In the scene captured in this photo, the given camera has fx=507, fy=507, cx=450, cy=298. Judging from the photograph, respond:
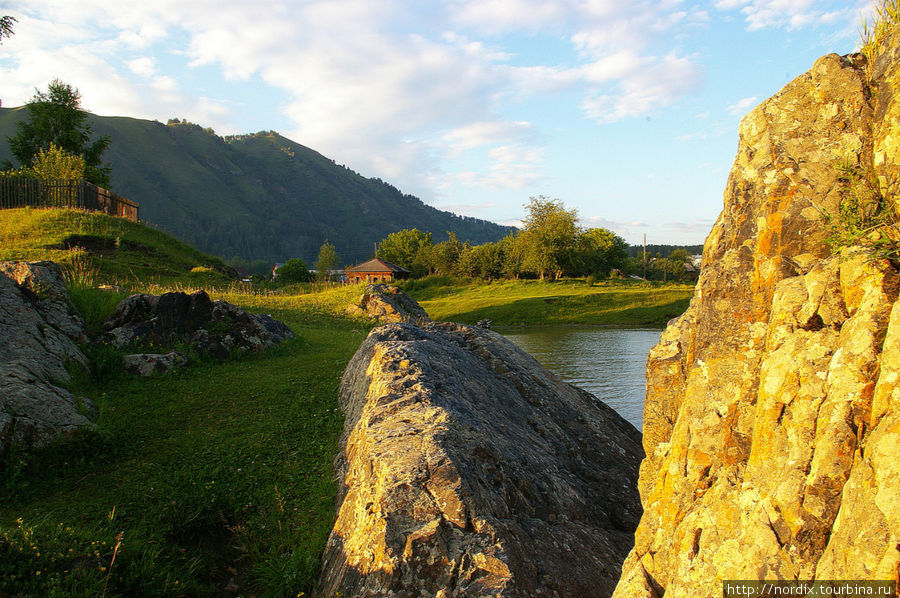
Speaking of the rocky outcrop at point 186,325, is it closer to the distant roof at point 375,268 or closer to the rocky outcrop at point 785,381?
the rocky outcrop at point 785,381

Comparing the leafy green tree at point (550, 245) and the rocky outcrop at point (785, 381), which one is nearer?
the rocky outcrop at point (785, 381)

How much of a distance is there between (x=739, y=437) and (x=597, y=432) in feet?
20.7

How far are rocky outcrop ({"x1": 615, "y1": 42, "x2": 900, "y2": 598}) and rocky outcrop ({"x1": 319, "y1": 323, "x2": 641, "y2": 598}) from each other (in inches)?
48.0

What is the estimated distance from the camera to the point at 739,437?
12.2ft

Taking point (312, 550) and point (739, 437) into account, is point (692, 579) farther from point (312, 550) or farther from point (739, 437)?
point (312, 550)

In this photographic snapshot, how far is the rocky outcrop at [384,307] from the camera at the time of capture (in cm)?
2209

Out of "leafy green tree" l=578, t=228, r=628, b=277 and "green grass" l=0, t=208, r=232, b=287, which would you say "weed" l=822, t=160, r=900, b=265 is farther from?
"leafy green tree" l=578, t=228, r=628, b=277

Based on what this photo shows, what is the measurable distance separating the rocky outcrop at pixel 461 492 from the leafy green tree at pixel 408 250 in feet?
310

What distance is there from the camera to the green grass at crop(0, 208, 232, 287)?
21.7 meters

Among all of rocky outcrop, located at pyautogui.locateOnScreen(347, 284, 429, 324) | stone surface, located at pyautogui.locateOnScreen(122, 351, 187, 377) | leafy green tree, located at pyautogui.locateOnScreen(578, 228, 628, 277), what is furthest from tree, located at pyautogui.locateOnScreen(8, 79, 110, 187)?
leafy green tree, located at pyautogui.locateOnScreen(578, 228, 628, 277)

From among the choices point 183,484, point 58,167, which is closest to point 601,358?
point 183,484

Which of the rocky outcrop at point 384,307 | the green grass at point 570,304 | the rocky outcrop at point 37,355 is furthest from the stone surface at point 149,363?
the green grass at point 570,304

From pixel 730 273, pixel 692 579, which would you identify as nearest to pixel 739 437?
pixel 692 579

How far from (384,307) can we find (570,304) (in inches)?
1516
